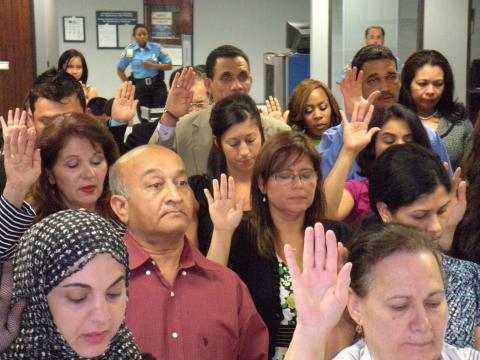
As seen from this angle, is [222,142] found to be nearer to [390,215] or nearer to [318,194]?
[318,194]

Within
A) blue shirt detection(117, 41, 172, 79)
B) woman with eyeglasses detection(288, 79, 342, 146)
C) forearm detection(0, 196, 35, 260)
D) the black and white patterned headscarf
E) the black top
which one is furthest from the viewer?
blue shirt detection(117, 41, 172, 79)

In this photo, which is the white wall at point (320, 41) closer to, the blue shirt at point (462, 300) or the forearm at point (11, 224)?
the blue shirt at point (462, 300)

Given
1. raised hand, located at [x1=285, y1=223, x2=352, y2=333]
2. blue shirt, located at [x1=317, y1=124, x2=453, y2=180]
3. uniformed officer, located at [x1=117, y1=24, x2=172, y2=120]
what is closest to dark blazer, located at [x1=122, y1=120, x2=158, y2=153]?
blue shirt, located at [x1=317, y1=124, x2=453, y2=180]

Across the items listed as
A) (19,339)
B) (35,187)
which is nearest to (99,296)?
(19,339)

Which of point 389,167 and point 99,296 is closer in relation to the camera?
point 99,296

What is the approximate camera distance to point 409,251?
2.00 meters

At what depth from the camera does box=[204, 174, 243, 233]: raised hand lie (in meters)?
2.75

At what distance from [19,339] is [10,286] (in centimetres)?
13

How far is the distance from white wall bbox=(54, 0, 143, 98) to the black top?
9.63m

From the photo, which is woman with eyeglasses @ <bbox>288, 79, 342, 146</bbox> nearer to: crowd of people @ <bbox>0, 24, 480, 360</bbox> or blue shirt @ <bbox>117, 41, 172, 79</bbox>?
crowd of people @ <bbox>0, 24, 480, 360</bbox>

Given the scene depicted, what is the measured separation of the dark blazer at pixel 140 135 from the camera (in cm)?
371

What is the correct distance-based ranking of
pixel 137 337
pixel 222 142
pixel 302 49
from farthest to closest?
1. pixel 302 49
2. pixel 222 142
3. pixel 137 337

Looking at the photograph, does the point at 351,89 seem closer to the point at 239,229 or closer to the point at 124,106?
A: the point at 124,106

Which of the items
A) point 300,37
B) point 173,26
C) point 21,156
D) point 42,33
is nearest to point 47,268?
point 21,156
